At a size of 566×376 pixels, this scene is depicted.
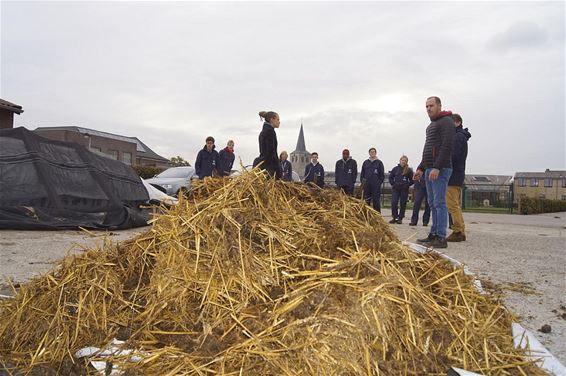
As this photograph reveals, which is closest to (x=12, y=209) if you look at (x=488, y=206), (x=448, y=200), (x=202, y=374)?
(x=202, y=374)

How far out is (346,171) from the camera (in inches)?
432

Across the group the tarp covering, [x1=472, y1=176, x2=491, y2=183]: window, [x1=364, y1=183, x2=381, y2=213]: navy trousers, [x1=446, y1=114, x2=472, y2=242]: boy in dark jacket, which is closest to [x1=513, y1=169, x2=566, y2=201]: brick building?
[x1=472, y1=176, x2=491, y2=183]: window

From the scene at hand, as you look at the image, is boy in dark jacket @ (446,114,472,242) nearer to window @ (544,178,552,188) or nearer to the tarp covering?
the tarp covering

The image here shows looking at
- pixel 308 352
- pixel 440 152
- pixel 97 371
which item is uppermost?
pixel 440 152

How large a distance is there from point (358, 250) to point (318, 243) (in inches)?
9.7

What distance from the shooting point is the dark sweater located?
5547 mm

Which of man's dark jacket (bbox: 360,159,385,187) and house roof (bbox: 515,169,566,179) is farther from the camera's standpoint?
house roof (bbox: 515,169,566,179)

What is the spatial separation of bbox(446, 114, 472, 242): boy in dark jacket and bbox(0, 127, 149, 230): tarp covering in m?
6.34

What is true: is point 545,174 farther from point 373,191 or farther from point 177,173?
point 177,173

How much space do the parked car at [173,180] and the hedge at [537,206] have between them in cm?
1904

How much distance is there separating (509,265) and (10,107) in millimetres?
20008

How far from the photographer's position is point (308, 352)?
1.72 meters

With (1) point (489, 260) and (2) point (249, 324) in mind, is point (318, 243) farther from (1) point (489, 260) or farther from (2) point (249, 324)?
(1) point (489, 260)

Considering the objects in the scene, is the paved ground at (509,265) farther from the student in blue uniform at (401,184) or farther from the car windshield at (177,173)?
the car windshield at (177,173)
